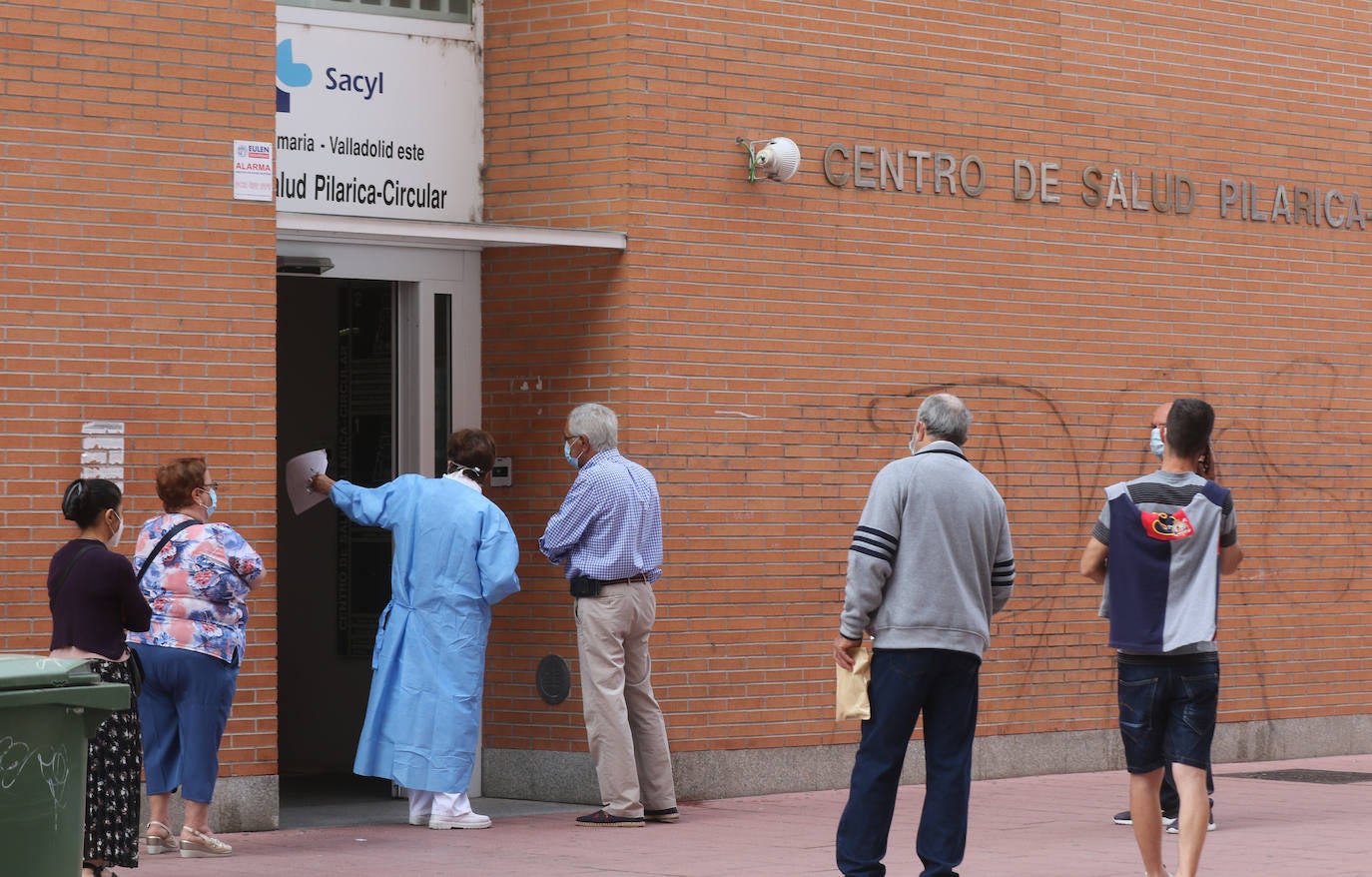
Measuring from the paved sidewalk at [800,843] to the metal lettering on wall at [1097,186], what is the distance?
331cm

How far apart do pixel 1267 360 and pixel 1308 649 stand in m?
1.79

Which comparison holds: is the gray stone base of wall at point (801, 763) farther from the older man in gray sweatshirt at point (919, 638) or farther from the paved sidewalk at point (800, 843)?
the older man in gray sweatshirt at point (919, 638)

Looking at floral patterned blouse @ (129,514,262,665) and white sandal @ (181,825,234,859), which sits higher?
floral patterned blouse @ (129,514,262,665)

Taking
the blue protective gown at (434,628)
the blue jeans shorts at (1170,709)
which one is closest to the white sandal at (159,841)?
the blue protective gown at (434,628)

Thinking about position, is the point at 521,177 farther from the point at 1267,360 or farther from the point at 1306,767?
the point at 1306,767

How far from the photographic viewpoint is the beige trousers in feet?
32.4

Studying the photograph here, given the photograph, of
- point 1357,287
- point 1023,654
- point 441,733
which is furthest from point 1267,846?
point 1357,287

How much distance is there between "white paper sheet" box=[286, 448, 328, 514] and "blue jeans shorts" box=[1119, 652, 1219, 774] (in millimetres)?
4026

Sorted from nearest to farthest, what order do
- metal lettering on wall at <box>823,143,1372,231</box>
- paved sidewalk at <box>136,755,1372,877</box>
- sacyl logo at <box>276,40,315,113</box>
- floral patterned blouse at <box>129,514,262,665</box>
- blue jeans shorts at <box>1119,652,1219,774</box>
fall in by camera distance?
blue jeans shorts at <box>1119,652,1219,774</box> → paved sidewalk at <box>136,755,1372,877</box> → floral patterned blouse at <box>129,514,262,665</box> → sacyl logo at <box>276,40,315,113</box> → metal lettering on wall at <box>823,143,1372,231</box>

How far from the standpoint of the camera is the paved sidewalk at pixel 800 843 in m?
8.57

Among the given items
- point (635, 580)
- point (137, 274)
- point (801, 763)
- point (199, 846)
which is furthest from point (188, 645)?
point (801, 763)

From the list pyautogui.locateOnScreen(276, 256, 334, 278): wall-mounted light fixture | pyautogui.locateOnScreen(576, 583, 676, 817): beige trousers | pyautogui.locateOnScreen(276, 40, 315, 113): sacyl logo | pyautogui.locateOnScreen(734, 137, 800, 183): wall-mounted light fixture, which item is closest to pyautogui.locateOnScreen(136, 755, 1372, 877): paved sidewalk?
pyautogui.locateOnScreen(576, 583, 676, 817): beige trousers

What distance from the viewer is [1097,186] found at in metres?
12.4

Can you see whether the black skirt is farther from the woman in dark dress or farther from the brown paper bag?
the brown paper bag
